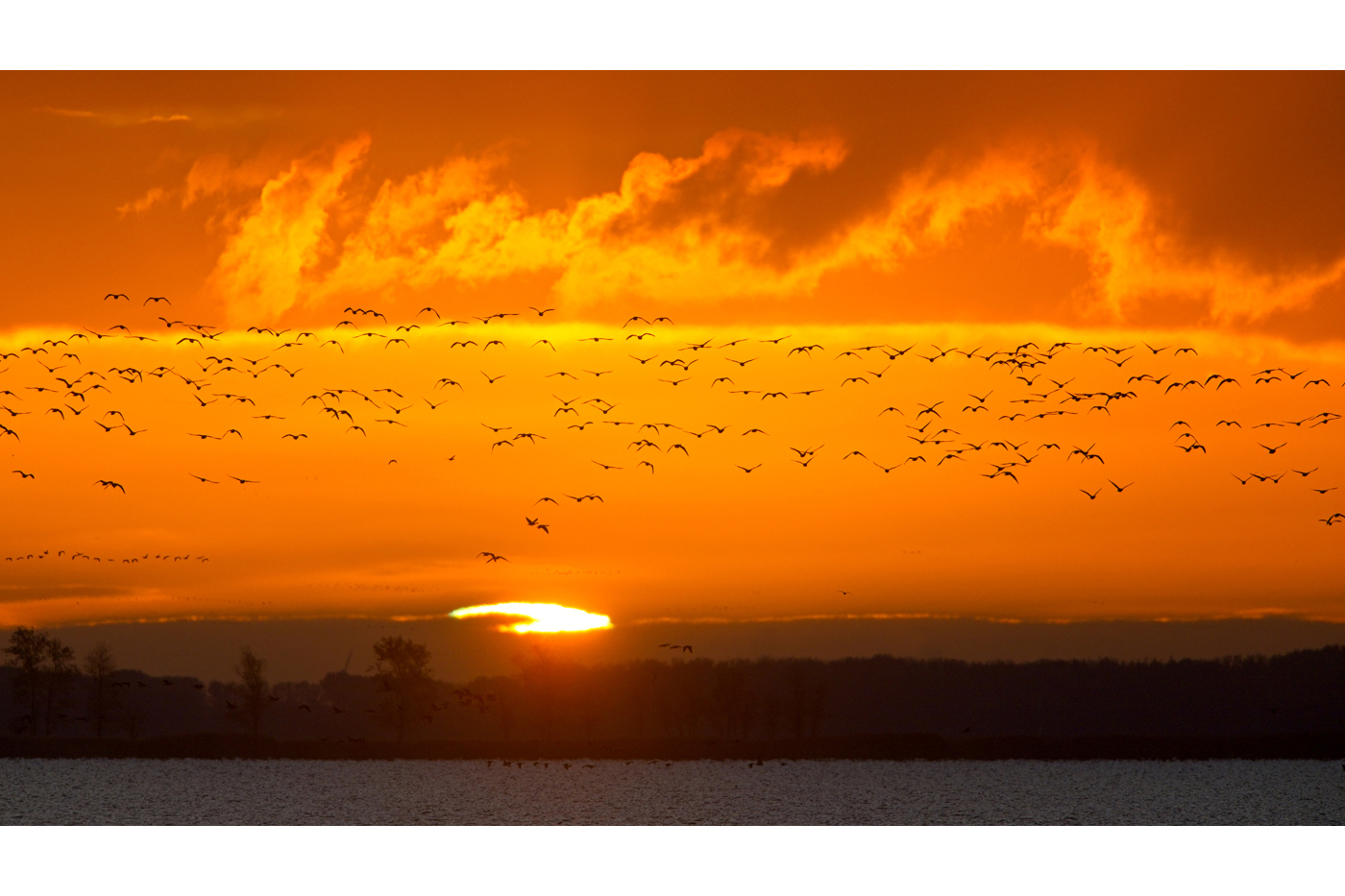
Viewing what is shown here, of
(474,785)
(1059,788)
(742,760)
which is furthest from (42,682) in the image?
(1059,788)

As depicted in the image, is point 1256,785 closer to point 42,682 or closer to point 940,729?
point 940,729

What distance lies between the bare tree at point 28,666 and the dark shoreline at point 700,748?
453 mm

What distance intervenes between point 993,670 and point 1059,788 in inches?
90.5

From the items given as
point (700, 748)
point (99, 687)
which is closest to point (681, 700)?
point (700, 748)

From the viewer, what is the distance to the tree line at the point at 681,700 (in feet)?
71.4

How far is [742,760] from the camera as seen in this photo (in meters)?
24.9

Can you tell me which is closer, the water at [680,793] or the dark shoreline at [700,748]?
the water at [680,793]

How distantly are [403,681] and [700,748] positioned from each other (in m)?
5.49

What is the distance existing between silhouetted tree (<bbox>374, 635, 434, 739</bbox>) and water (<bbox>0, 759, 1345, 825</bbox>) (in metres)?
1.19

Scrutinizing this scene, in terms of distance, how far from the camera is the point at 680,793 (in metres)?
22.0

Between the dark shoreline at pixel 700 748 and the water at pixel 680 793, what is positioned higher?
the dark shoreline at pixel 700 748

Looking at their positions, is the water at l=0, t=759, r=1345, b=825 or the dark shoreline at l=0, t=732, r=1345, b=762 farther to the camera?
the dark shoreline at l=0, t=732, r=1345, b=762

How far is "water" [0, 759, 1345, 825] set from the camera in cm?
1920

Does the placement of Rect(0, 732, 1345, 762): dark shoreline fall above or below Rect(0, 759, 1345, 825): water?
above
